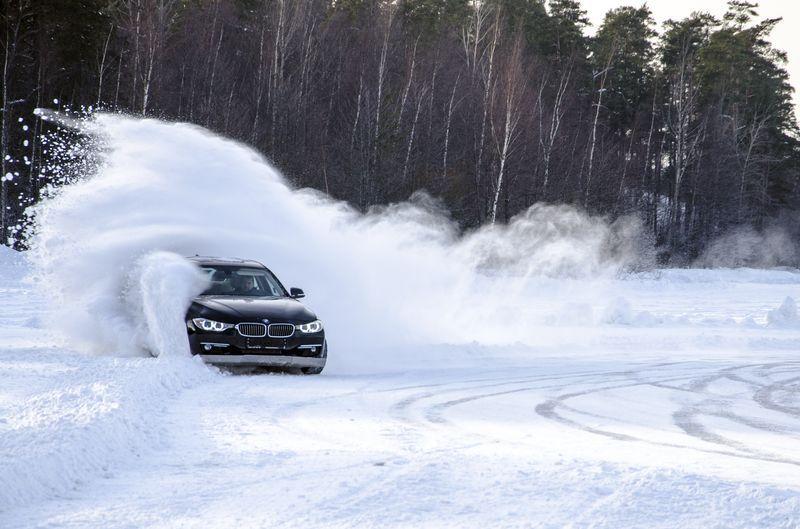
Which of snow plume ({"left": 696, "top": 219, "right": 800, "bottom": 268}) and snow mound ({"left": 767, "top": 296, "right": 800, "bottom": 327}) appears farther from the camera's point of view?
snow plume ({"left": 696, "top": 219, "right": 800, "bottom": 268})

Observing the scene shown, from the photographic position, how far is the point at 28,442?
232 inches

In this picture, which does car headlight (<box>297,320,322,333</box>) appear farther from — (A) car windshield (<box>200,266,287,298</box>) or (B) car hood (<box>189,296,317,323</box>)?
(A) car windshield (<box>200,266,287,298</box>)

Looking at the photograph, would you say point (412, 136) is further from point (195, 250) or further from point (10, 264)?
point (195, 250)

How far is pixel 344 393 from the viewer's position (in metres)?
9.80

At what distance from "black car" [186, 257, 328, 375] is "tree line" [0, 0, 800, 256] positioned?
22400 millimetres

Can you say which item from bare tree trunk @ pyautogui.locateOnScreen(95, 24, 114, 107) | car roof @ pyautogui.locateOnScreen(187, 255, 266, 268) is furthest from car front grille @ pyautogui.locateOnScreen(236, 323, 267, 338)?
bare tree trunk @ pyautogui.locateOnScreen(95, 24, 114, 107)

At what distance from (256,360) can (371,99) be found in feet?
99.3

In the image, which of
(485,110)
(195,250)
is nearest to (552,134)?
(485,110)

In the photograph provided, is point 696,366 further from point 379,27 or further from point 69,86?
point 69,86

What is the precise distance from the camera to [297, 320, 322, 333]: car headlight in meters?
11.5


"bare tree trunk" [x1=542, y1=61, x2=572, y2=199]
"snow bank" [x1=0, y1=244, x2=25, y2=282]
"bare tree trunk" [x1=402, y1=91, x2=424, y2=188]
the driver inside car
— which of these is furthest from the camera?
"bare tree trunk" [x1=542, y1=61, x2=572, y2=199]

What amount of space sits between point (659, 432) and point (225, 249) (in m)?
9.37

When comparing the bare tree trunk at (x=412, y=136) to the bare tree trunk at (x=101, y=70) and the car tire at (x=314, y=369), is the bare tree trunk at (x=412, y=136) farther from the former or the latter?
the car tire at (x=314, y=369)

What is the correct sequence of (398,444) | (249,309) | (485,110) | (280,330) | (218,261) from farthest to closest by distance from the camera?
(485,110) → (218,261) → (249,309) → (280,330) → (398,444)
